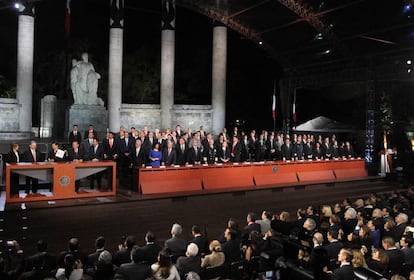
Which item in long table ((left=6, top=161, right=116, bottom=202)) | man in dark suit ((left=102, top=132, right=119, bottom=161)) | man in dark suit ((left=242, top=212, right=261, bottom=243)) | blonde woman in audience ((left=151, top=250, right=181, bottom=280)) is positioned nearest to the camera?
blonde woman in audience ((left=151, top=250, right=181, bottom=280))

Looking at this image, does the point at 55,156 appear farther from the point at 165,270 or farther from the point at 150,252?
the point at 165,270

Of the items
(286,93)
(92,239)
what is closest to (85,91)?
(92,239)

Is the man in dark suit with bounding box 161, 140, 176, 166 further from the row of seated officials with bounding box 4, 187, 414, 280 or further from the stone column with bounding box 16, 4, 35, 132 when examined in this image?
the stone column with bounding box 16, 4, 35, 132

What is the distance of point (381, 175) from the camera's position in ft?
57.8

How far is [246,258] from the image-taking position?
227 inches

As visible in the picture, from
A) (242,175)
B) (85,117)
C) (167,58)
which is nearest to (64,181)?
(242,175)

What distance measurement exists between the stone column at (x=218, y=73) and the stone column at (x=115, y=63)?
212 inches

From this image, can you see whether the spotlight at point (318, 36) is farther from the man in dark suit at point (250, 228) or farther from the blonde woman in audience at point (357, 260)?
the blonde woman in audience at point (357, 260)

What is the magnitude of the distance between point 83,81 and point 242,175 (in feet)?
30.0

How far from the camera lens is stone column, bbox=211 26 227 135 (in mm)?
23188

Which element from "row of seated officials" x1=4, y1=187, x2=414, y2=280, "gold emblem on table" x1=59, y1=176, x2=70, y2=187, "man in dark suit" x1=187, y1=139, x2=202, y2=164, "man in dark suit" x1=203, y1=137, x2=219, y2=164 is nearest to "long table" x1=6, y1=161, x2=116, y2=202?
"gold emblem on table" x1=59, y1=176, x2=70, y2=187

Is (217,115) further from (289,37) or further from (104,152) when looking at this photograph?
(104,152)

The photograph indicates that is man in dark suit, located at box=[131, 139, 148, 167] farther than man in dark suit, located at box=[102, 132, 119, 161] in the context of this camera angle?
No

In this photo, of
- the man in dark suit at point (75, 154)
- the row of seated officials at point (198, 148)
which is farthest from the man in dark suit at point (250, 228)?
the man in dark suit at point (75, 154)
